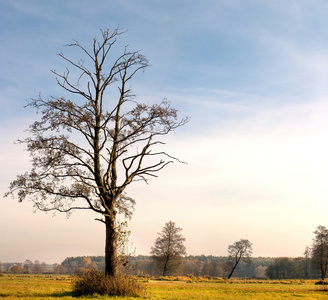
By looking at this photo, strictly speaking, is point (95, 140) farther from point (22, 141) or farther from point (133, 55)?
point (133, 55)

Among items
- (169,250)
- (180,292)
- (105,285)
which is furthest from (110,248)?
(169,250)

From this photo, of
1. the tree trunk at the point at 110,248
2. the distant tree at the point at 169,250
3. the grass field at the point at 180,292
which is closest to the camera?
the grass field at the point at 180,292

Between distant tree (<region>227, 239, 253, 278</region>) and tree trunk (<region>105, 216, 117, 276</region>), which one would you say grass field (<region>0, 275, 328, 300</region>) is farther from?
distant tree (<region>227, 239, 253, 278</region>)

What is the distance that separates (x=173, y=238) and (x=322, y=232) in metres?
33.4

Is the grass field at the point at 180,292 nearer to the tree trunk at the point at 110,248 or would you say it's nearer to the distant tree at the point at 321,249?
the tree trunk at the point at 110,248

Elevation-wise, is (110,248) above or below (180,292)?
above

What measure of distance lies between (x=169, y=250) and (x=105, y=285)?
2322 inches

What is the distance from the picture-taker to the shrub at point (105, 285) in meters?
16.4

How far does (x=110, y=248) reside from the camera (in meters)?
18.0

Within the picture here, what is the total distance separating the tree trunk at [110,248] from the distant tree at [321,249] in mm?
70223

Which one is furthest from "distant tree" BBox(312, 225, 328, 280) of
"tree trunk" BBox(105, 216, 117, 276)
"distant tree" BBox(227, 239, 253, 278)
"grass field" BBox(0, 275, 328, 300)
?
"tree trunk" BBox(105, 216, 117, 276)

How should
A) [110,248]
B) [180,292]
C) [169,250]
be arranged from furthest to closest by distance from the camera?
1. [169,250]
2. [180,292]
3. [110,248]

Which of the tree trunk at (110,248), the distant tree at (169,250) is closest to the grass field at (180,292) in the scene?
the tree trunk at (110,248)

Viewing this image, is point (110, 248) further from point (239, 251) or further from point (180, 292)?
point (239, 251)
